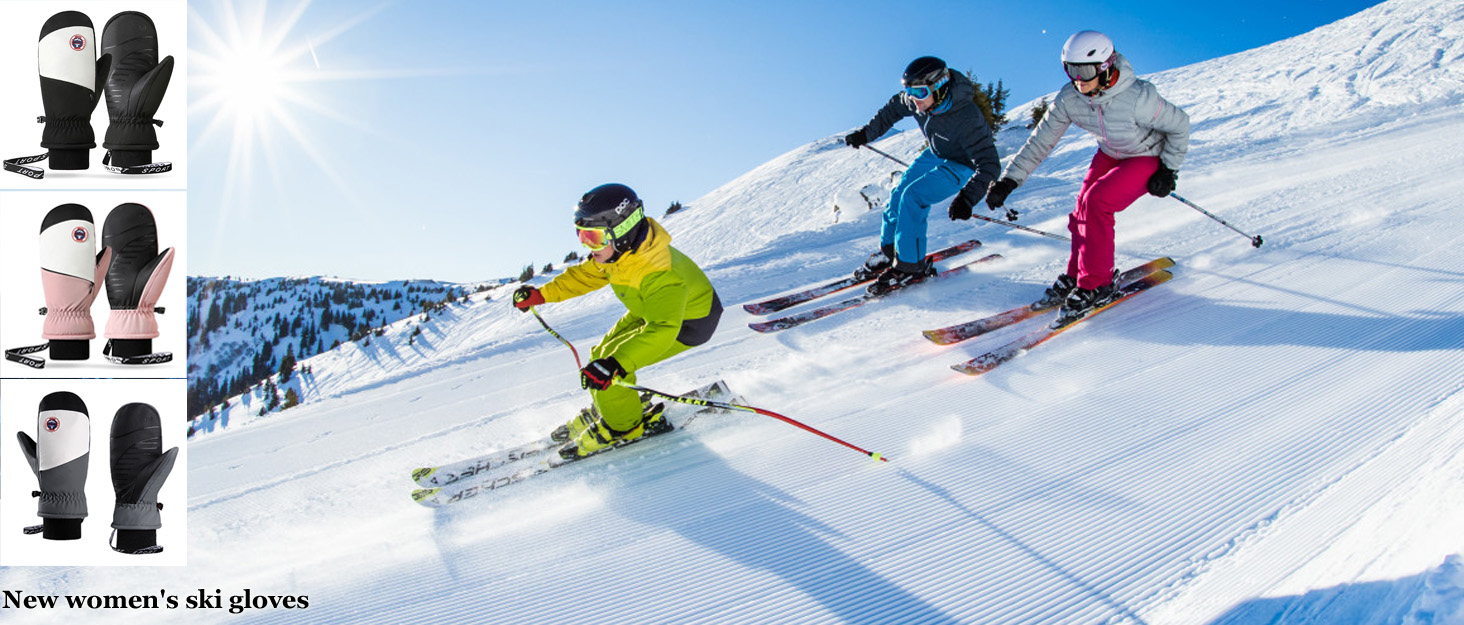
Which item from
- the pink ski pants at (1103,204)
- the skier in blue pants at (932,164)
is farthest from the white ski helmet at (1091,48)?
the skier in blue pants at (932,164)

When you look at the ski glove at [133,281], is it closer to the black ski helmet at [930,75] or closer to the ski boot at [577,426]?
the ski boot at [577,426]

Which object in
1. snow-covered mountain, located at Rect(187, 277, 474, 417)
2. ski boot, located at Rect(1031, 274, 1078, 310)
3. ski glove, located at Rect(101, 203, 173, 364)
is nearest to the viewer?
ski glove, located at Rect(101, 203, 173, 364)

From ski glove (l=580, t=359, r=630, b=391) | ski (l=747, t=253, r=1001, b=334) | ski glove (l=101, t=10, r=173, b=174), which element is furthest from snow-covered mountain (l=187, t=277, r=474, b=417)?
ski glove (l=580, t=359, r=630, b=391)

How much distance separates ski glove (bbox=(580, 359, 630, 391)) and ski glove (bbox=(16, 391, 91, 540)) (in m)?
2.32

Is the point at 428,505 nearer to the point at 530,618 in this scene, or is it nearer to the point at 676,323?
the point at 530,618

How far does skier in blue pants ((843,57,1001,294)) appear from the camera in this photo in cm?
570

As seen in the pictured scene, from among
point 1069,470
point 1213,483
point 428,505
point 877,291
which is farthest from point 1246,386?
point 428,505

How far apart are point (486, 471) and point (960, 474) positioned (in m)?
2.52

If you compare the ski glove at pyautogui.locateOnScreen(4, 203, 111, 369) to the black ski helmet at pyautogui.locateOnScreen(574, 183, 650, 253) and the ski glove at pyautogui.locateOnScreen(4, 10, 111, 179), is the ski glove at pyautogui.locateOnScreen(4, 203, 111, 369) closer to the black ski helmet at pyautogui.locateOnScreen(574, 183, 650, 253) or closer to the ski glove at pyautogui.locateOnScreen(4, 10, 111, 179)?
the ski glove at pyautogui.locateOnScreen(4, 10, 111, 179)

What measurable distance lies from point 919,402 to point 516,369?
134 inches

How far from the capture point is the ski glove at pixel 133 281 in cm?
374

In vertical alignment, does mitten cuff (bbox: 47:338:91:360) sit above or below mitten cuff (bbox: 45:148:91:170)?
below

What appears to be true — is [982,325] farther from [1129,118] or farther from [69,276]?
[69,276]

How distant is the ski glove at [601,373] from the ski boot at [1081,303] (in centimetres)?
325
